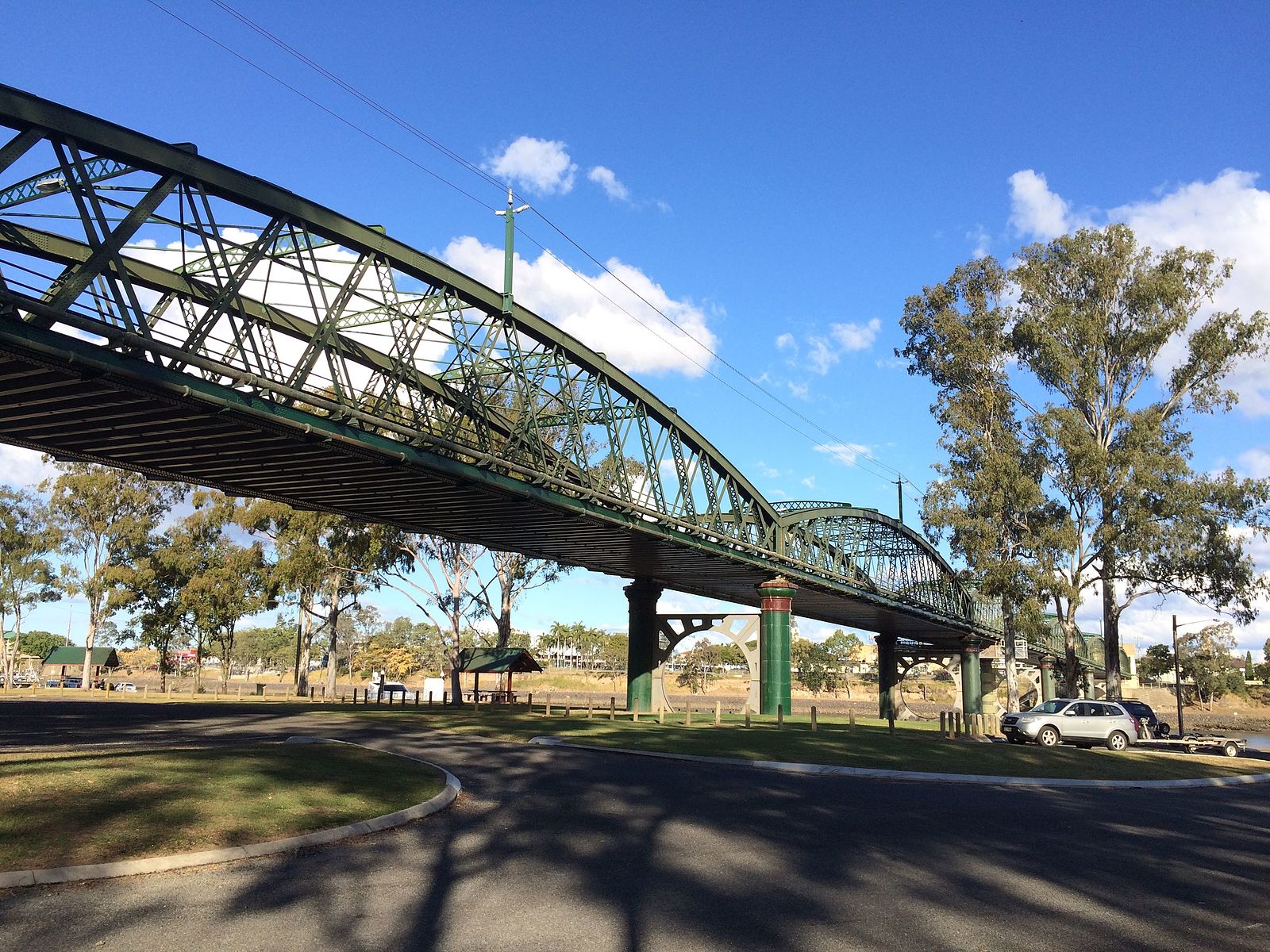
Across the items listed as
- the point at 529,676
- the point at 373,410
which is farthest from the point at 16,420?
the point at 529,676

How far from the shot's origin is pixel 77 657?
109625mm

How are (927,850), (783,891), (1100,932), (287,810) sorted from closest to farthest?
(1100,932), (783,891), (927,850), (287,810)

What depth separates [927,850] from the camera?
12.3 metres

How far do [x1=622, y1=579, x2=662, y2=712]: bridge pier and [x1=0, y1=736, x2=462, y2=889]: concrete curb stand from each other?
38.9 metres

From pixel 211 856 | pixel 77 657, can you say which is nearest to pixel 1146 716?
pixel 211 856

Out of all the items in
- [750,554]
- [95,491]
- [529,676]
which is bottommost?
[529,676]

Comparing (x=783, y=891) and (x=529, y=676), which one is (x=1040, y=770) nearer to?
(x=783, y=891)

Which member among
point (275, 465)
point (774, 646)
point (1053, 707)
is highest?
point (275, 465)

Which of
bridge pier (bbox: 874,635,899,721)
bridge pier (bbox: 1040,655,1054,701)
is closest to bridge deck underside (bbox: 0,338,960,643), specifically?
bridge pier (bbox: 874,635,899,721)

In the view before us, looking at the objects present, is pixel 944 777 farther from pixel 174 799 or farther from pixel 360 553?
pixel 360 553

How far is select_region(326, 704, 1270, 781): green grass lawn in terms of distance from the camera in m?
24.1

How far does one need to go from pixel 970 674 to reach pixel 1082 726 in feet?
195

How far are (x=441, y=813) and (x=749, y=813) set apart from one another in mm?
4791

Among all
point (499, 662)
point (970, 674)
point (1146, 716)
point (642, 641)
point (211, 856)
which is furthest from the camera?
point (970, 674)
